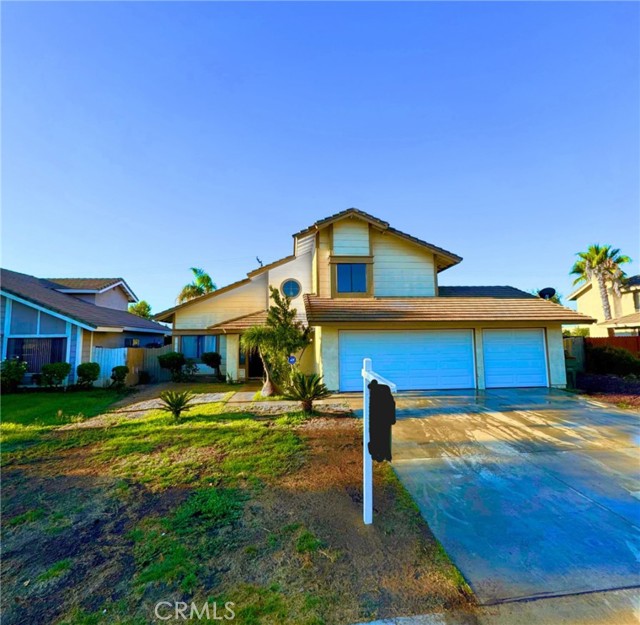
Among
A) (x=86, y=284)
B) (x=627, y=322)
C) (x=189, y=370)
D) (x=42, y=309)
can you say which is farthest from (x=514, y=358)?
(x=86, y=284)

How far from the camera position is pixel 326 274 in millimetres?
13359

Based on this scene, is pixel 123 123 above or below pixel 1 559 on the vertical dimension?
above

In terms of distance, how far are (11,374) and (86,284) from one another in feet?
36.7

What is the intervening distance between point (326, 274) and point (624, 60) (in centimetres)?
1194

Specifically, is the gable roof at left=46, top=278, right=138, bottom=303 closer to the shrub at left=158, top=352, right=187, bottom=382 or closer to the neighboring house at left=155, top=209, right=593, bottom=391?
the shrub at left=158, top=352, right=187, bottom=382

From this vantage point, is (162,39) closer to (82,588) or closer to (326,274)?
(326,274)

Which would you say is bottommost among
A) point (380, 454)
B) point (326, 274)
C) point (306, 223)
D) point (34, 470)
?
point (34, 470)

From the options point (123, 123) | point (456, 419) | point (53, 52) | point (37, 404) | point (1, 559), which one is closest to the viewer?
point (1, 559)

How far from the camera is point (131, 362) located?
15430mm

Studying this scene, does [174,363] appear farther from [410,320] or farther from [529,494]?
[529,494]

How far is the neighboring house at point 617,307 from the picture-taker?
2471 cm

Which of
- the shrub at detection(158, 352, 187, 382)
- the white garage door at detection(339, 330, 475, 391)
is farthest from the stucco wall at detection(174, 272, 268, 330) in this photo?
the white garage door at detection(339, 330, 475, 391)

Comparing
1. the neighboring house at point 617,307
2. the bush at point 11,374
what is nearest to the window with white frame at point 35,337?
the bush at point 11,374

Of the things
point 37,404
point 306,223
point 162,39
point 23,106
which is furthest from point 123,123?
point 37,404
